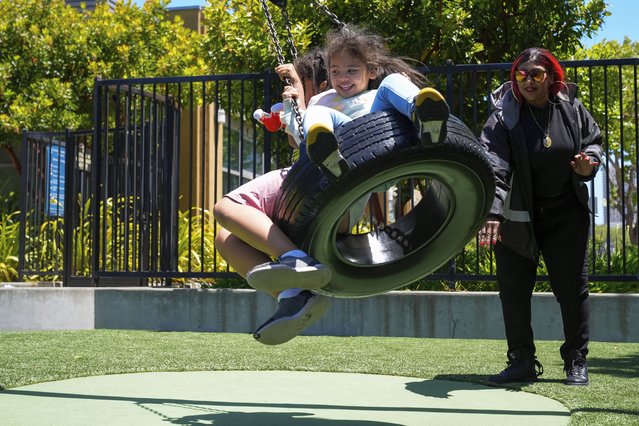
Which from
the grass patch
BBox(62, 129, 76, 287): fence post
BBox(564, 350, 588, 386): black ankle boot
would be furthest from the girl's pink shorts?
BBox(62, 129, 76, 287): fence post

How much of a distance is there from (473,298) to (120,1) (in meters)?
12.1

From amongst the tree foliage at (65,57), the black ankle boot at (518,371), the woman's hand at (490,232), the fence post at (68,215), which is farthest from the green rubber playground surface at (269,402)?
the tree foliage at (65,57)

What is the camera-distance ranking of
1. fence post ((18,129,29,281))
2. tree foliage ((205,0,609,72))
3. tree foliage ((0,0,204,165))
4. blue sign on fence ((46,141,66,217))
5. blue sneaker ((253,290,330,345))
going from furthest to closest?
1. tree foliage ((0,0,204,165))
2. blue sign on fence ((46,141,66,217))
3. tree foliage ((205,0,609,72))
4. fence post ((18,129,29,281))
5. blue sneaker ((253,290,330,345))

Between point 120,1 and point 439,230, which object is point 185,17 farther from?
point 439,230

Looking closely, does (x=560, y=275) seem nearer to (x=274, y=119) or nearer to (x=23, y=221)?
(x=274, y=119)

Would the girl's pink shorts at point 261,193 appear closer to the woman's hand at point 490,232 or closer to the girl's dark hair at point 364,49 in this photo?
the girl's dark hair at point 364,49

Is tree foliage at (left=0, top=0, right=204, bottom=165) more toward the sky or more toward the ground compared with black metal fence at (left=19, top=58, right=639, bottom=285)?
more toward the sky

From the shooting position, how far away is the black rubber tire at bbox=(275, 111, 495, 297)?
9.63ft

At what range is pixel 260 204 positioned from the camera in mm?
3488

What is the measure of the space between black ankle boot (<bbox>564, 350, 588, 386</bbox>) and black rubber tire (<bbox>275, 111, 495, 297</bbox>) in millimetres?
1419

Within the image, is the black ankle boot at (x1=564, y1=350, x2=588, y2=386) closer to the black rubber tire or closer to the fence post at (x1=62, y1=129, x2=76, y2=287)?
the black rubber tire

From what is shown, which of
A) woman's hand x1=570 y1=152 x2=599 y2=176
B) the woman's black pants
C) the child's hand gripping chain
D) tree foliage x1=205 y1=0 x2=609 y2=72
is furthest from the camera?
tree foliage x1=205 y1=0 x2=609 y2=72

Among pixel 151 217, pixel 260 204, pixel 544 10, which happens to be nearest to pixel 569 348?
pixel 260 204

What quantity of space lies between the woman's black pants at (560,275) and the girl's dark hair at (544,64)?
2.16 feet
